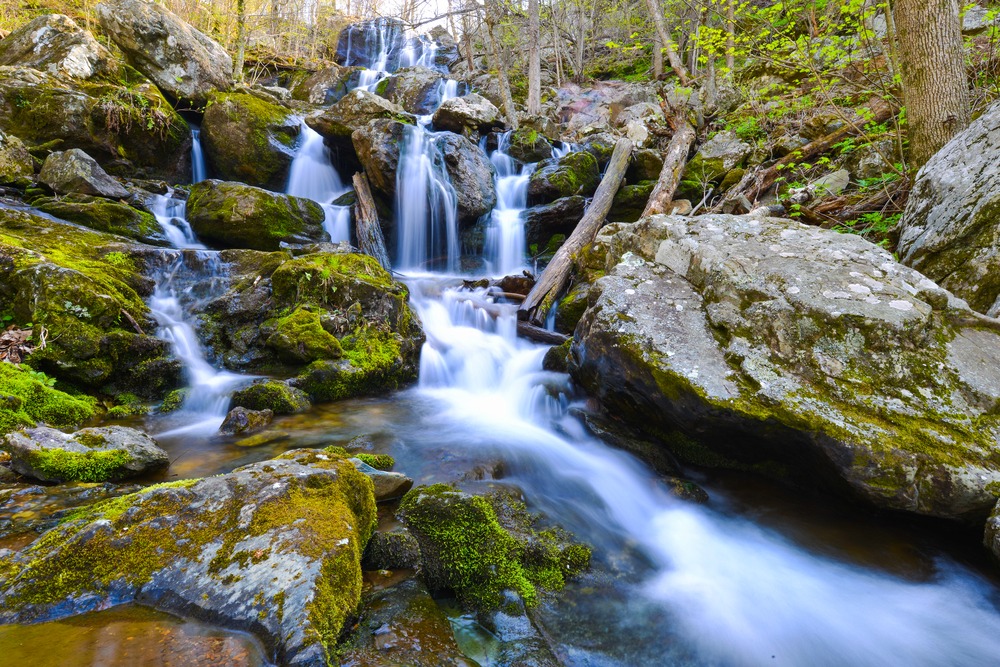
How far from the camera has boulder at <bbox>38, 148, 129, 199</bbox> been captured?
776 cm

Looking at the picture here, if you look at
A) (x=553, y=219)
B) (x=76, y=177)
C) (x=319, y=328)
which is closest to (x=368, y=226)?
(x=553, y=219)

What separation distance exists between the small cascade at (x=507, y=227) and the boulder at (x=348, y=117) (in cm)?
309

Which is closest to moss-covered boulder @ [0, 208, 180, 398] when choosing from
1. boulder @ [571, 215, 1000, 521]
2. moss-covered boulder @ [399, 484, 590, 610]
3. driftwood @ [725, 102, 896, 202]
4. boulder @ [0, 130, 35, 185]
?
boulder @ [0, 130, 35, 185]

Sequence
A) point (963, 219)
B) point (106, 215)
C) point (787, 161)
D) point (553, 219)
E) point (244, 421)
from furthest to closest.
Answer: point (553, 219)
point (787, 161)
point (106, 215)
point (244, 421)
point (963, 219)

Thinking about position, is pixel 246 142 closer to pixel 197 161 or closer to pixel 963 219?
pixel 197 161

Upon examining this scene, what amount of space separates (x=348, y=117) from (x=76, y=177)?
5697 mm

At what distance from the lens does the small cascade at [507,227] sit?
35.6ft

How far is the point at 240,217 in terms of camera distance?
Answer: 8.18 m

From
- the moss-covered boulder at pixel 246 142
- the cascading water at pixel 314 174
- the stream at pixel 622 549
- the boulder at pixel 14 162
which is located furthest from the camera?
the cascading water at pixel 314 174

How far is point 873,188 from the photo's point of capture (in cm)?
661

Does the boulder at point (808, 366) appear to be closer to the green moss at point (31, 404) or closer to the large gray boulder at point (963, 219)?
the large gray boulder at point (963, 219)

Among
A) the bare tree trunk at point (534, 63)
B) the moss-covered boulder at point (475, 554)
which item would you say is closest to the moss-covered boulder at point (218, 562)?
the moss-covered boulder at point (475, 554)

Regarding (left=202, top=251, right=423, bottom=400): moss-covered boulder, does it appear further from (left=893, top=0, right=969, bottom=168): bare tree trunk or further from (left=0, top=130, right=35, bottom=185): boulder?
(left=893, top=0, right=969, bottom=168): bare tree trunk

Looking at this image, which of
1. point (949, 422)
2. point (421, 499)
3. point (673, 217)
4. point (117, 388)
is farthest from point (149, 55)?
point (949, 422)
